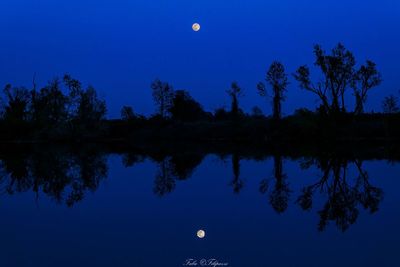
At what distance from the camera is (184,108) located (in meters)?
57.7

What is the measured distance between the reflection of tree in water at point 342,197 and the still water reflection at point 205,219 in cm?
2

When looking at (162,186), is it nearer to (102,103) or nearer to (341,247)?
(341,247)

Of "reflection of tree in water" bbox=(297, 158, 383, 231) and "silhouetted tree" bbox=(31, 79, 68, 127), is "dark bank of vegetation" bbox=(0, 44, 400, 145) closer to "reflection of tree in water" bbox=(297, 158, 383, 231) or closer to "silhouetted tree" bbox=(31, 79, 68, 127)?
"silhouetted tree" bbox=(31, 79, 68, 127)

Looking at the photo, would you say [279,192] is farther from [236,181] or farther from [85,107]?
[85,107]

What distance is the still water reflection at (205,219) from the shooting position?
5.84 m

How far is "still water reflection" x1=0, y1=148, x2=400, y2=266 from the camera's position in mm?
5840

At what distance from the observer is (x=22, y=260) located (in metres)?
5.75

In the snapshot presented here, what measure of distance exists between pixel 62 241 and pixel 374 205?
5.35 meters

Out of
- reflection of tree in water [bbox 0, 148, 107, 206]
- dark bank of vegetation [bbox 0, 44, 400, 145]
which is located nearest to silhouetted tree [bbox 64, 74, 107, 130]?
dark bank of vegetation [bbox 0, 44, 400, 145]

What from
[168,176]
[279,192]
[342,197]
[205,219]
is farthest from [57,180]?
[342,197]

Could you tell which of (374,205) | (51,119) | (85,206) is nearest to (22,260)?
(85,206)

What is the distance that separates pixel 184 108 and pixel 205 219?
49742mm

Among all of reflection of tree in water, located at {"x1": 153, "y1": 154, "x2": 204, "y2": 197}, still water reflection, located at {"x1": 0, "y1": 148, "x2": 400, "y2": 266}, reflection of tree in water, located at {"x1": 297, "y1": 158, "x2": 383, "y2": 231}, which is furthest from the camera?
reflection of tree in water, located at {"x1": 153, "y1": 154, "x2": 204, "y2": 197}

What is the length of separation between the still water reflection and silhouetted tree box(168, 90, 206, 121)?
1623 inches
